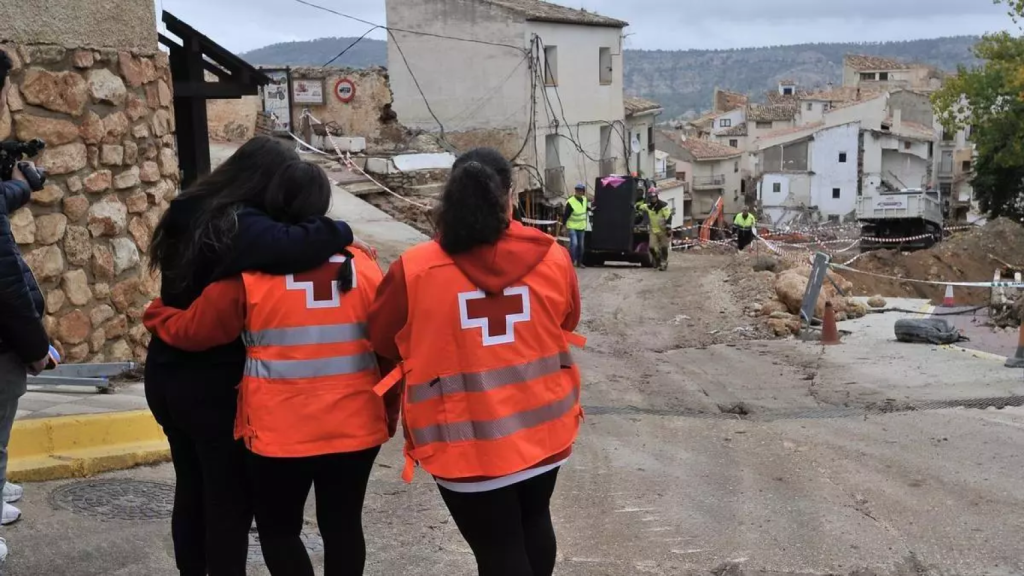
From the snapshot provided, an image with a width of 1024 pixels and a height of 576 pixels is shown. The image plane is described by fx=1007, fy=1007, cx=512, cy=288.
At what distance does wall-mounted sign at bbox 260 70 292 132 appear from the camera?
24797 mm

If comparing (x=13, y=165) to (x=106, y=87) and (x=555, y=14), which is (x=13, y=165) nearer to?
(x=106, y=87)

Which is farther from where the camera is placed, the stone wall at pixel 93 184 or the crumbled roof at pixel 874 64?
the crumbled roof at pixel 874 64

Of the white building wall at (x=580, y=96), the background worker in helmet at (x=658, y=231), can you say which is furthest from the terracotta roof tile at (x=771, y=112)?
the background worker in helmet at (x=658, y=231)

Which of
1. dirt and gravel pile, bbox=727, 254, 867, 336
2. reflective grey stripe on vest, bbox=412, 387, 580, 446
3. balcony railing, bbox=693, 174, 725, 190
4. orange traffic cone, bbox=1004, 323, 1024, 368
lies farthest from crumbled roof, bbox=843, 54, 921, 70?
reflective grey stripe on vest, bbox=412, 387, 580, 446

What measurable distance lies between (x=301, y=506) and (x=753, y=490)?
2828mm

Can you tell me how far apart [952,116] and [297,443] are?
40.3m

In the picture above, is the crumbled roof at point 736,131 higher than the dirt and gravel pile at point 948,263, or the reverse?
the crumbled roof at point 736,131

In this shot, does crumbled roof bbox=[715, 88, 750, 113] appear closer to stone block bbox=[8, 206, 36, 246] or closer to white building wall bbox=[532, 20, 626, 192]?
white building wall bbox=[532, 20, 626, 192]

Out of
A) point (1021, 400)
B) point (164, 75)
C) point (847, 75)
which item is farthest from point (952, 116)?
point (847, 75)

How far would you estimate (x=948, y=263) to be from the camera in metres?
23.2

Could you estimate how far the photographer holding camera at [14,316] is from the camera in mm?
3416

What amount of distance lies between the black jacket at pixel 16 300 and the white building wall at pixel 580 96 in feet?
101

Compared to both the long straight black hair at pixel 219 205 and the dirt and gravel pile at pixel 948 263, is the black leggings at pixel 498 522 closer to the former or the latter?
the long straight black hair at pixel 219 205

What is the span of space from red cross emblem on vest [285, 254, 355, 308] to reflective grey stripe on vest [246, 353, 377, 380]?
0.57 feet
